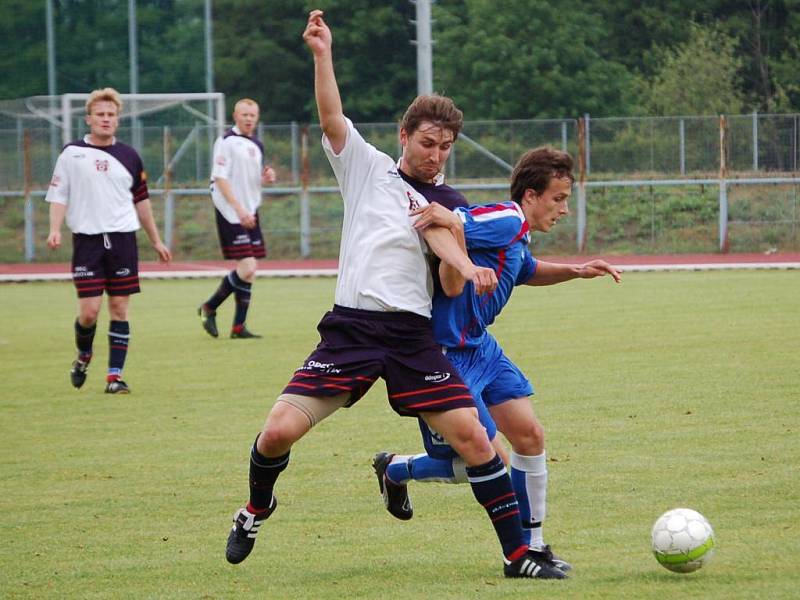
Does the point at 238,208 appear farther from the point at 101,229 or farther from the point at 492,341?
the point at 492,341

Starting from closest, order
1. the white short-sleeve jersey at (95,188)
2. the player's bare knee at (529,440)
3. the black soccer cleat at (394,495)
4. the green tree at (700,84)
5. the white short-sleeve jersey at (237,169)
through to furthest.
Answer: the player's bare knee at (529,440), the black soccer cleat at (394,495), the white short-sleeve jersey at (95,188), the white short-sleeve jersey at (237,169), the green tree at (700,84)

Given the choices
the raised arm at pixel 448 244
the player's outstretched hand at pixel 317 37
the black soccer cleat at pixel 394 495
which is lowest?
the black soccer cleat at pixel 394 495

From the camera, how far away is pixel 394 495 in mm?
5824

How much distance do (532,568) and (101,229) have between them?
19.8ft

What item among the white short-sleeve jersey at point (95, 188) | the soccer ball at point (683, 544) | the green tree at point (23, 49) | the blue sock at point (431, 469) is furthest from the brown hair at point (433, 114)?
the green tree at point (23, 49)

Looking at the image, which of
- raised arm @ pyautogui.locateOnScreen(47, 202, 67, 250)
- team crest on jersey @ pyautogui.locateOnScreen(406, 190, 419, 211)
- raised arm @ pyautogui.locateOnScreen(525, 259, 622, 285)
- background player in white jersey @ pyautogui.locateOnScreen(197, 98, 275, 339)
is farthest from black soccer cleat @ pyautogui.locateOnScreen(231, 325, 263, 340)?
team crest on jersey @ pyautogui.locateOnScreen(406, 190, 419, 211)

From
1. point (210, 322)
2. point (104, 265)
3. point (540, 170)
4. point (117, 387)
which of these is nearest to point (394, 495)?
point (540, 170)

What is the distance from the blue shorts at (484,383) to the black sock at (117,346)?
5.31 meters

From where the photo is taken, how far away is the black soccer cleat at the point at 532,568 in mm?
5039

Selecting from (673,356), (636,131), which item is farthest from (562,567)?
(636,131)

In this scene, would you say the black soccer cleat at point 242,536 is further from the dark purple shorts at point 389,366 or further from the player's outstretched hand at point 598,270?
the player's outstretched hand at point 598,270

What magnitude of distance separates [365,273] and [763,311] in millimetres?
10253

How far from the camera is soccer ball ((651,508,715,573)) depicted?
4961 millimetres

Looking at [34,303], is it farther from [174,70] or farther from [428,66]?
[174,70]
